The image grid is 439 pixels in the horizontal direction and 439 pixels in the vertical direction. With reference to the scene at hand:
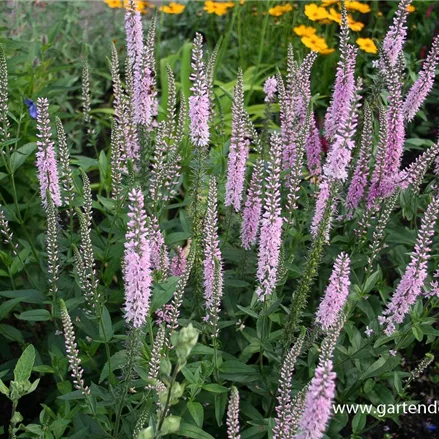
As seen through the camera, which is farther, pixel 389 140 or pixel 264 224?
pixel 389 140

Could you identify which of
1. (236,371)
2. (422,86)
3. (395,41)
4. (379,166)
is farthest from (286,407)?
(395,41)

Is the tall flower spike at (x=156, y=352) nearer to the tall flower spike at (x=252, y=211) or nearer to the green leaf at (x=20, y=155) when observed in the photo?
the tall flower spike at (x=252, y=211)

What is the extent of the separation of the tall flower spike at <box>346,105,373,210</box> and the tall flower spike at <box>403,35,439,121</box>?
0.28 metres

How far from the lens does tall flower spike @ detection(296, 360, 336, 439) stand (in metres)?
2.10

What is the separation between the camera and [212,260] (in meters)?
3.08

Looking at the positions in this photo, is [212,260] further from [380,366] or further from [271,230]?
[380,366]

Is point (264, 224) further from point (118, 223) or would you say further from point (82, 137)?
point (82, 137)

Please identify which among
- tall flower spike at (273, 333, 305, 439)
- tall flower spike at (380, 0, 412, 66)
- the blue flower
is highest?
tall flower spike at (380, 0, 412, 66)

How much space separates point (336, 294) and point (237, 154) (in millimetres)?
836

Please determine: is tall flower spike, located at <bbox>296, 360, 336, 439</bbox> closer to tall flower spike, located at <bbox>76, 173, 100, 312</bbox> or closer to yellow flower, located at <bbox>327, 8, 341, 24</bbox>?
tall flower spike, located at <bbox>76, 173, 100, 312</bbox>

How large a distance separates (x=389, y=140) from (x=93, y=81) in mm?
3871

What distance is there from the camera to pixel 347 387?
362 centimetres

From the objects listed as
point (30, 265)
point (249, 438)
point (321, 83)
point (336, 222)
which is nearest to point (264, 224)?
point (249, 438)

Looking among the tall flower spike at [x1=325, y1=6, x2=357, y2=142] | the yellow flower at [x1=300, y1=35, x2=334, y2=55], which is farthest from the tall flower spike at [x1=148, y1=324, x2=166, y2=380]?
the yellow flower at [x1=300, y1=35, x2=334, y2=55]
